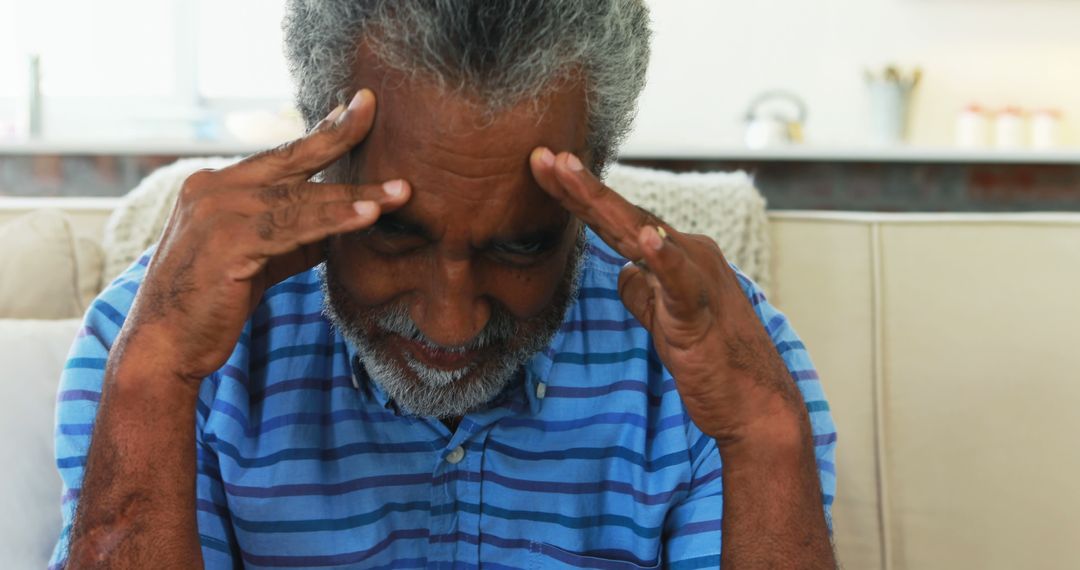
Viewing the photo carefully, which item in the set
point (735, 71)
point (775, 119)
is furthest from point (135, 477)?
point (735, 71)

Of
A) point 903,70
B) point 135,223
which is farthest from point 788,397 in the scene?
point 903,70

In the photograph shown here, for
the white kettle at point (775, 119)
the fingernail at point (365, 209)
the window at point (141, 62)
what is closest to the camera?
the fingernail at point (365, 209)

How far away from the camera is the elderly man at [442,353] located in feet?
2.93

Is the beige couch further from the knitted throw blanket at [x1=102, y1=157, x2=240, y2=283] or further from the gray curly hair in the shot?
the knitted throw blanket at [x1=102, y1=157, x2=240, y2=283]

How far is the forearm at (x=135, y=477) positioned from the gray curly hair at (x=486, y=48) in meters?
0.29

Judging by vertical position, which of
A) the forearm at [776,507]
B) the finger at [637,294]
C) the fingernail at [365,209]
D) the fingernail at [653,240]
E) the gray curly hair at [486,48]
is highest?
the gray curly hair at [486,48]

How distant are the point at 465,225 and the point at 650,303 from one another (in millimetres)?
219

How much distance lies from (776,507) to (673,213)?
0.65 metres

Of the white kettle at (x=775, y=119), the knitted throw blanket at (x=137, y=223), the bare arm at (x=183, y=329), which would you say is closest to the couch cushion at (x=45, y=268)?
the knitted throw blanket at (x=137, y=223)

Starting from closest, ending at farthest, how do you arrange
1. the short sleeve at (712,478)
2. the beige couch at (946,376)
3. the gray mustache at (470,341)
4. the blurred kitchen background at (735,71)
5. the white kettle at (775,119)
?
the gray mustache at (470,341) < the short sleeve at (712,478) < the beige couch at (946,376) < the white kettle at (775,119) < the blurred kitchen background at (735,71)

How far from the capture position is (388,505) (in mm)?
1106

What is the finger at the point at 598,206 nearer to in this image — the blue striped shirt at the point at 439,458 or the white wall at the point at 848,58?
the blue striped shirt at the point at 439,458

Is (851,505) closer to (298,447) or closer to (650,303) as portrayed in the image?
(650,303)

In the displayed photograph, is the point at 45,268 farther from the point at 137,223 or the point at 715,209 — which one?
the point at 715,209
